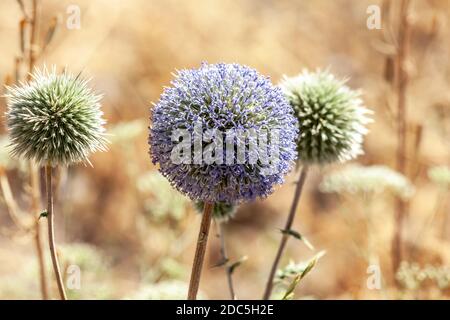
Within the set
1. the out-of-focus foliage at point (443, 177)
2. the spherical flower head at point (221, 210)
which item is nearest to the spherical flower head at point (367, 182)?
the out-of-focus foliage at point (443, 177)

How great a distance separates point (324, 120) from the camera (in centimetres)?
308

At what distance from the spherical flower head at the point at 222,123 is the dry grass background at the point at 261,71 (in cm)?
296

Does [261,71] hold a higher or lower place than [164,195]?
higher

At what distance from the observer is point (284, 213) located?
7078mm

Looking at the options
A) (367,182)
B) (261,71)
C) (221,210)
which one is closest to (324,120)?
(221,210)

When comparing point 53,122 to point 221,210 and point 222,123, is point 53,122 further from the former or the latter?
point 221,210

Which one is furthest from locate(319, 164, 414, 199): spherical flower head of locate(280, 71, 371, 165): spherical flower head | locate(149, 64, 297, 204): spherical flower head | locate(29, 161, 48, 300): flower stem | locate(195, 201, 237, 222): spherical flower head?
locate(29, 161, 48, 300): flower stem

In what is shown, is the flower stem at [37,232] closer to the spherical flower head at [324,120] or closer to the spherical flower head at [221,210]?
the spherical flower head at [221,210]

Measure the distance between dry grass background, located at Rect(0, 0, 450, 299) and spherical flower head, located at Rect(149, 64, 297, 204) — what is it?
2.96 meters

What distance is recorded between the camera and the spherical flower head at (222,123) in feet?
7.47

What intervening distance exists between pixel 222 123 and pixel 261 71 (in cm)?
563

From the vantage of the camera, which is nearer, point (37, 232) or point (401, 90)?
point (37, 232)
